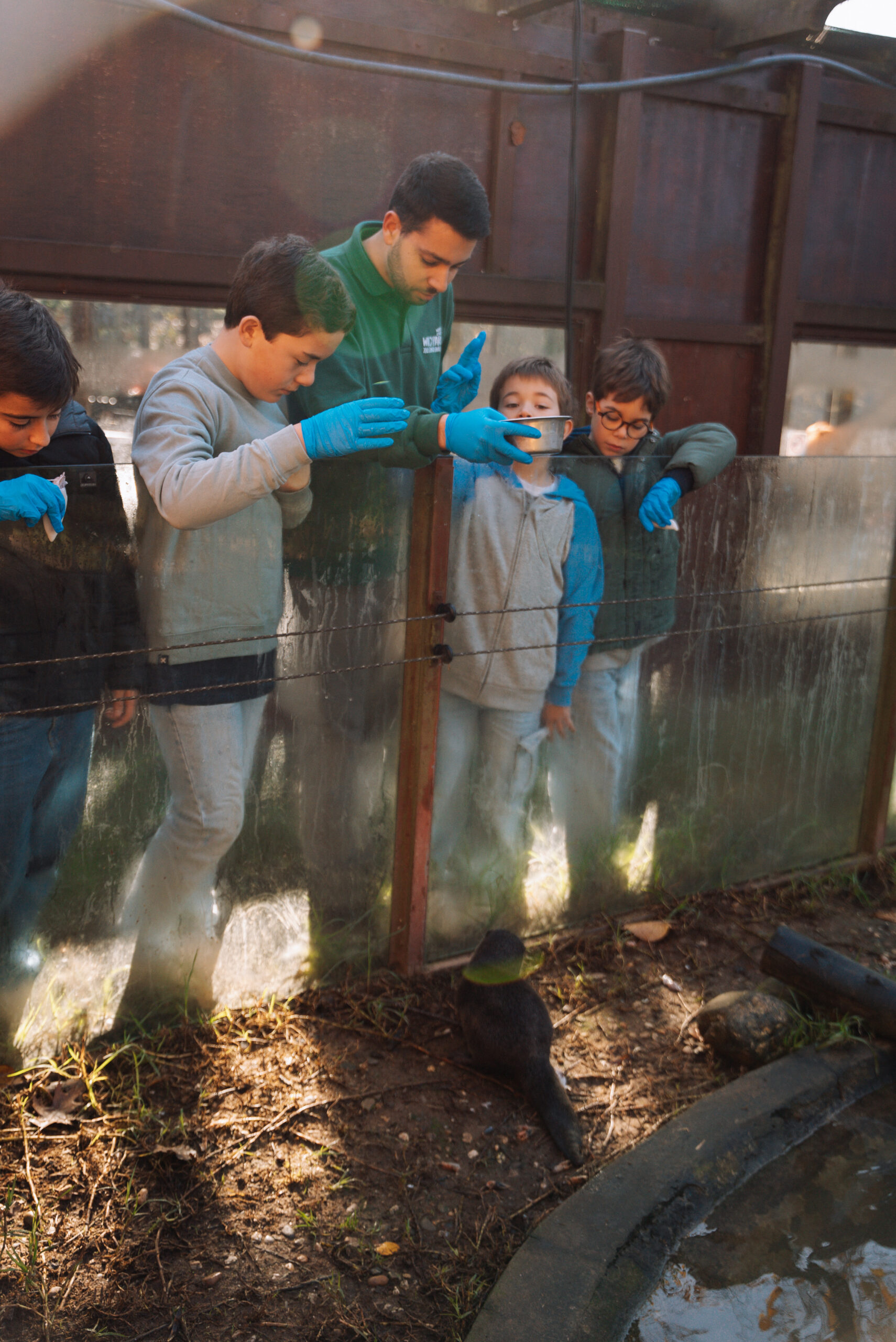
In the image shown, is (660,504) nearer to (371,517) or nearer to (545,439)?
(545,439)

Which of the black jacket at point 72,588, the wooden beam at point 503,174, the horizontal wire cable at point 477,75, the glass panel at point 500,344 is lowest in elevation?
the black jacket at point 72,588

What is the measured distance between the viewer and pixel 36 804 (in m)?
2.46

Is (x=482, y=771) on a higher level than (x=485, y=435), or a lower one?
lower

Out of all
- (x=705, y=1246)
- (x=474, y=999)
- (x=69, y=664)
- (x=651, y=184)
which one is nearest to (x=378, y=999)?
(x=474, y=999)

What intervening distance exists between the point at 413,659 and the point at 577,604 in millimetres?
577

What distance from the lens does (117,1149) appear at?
7.83 feet

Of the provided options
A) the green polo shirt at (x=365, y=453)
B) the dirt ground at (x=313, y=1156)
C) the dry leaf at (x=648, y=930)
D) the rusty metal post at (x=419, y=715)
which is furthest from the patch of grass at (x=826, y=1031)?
the green polo shirt at (x=365, y=453)

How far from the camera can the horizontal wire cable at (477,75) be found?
319 centimetres

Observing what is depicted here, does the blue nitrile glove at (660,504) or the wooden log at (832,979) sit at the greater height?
the blue nitrile glove at (660,504)

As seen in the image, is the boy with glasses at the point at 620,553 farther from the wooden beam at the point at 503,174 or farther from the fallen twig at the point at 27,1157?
the fallen twig at the point at 27,1157

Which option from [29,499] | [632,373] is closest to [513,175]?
[632,373]

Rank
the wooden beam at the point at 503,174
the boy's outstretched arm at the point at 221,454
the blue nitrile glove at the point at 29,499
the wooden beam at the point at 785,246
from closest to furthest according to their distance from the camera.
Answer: the blue nitrile glove at the point at 29,499 < the boy's outstretched arm at the point at 221,454 < the wooden beam at the point at 503,174 < the wooden beam at the point at 785,246

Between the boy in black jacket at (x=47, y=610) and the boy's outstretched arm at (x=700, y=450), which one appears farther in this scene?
the boy's outstretched arm at (x=700, y=450)

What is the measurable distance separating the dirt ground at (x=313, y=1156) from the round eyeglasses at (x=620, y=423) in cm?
164
